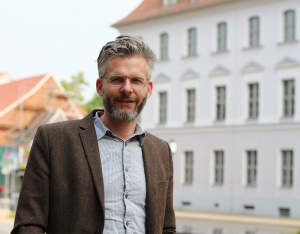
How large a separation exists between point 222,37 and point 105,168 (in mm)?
34271

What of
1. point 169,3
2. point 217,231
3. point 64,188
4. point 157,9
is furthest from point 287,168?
point 64,188

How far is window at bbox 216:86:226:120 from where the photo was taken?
37.0m

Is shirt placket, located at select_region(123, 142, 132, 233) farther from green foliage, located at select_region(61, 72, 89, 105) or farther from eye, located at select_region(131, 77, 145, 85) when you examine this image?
green foliage, located at select_region(61, 72, 89, 105)

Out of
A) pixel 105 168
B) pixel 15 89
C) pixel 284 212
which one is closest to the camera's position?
pixel 105 168

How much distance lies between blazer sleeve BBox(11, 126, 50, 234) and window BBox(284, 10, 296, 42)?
31.4 metres

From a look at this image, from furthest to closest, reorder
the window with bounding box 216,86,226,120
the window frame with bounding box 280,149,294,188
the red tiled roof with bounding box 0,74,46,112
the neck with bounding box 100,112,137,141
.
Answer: the red tiled roof with bounding box 0,74,46,112 → the window with bounding box 216,86,226,120 → the window frame with bounding box 280,149,294,188 → the neck with bounding box 100,112,137,141

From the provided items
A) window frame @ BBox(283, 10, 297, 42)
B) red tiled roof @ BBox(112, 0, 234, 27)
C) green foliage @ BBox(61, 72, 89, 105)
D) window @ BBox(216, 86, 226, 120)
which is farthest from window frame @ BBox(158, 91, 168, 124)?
green foliage @ BBox(61, 72, 89, 105)

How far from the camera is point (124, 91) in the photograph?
3537mm

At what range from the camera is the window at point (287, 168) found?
109 ft

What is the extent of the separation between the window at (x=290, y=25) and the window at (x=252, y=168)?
17.9 feet

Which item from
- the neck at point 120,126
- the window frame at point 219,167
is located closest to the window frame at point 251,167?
the window frame at point 219,167

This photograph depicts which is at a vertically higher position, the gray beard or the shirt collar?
the gray beard

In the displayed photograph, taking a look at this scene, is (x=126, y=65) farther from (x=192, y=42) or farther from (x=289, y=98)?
(x=192, y=42)

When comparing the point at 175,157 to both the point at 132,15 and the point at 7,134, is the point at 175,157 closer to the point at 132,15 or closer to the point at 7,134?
the point at 132,15
